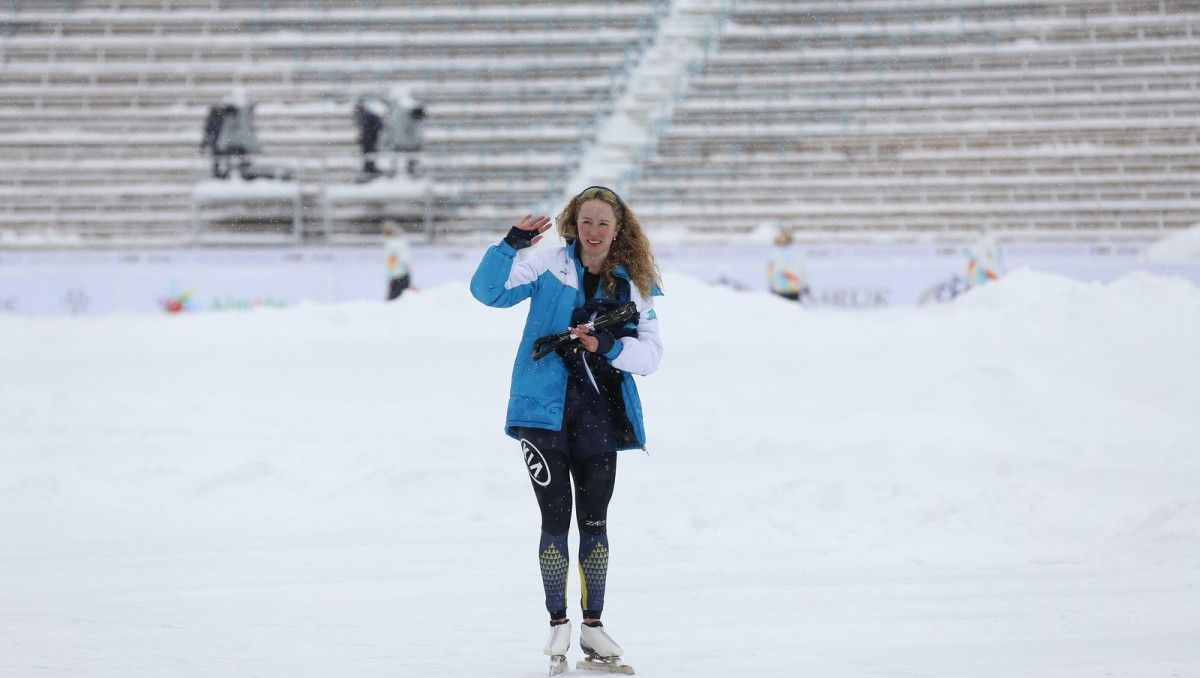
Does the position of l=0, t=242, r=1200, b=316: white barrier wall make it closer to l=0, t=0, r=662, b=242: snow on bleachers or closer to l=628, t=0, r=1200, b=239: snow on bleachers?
l=628, t=0, r=1200, b=239: snow on bleachers

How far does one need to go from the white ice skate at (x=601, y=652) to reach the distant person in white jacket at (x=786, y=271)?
12.2 metres

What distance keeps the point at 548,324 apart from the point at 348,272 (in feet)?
44.3

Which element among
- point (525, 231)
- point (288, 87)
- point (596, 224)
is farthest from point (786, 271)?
point (525, 231)

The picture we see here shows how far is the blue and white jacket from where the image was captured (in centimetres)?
365

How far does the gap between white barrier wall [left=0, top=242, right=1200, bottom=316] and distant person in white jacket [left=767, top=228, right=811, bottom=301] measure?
562 mm

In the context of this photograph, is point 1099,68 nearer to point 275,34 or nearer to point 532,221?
point 275,34

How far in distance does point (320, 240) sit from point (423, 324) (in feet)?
25.5

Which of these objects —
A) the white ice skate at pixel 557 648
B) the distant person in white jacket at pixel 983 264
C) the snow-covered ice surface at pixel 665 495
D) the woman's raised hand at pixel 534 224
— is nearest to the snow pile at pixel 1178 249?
the distant person in white jacket at pixel 983 264

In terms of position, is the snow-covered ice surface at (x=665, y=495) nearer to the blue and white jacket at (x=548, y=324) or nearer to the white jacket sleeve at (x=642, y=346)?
the blue and white jacket at (x=548, y=324)

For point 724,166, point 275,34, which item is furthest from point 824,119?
point 275,34

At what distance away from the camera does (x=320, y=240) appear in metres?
18.7

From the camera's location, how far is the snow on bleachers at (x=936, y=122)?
759 inches

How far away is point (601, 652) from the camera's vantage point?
3666 millimetres

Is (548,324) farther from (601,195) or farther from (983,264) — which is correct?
(983,264)
